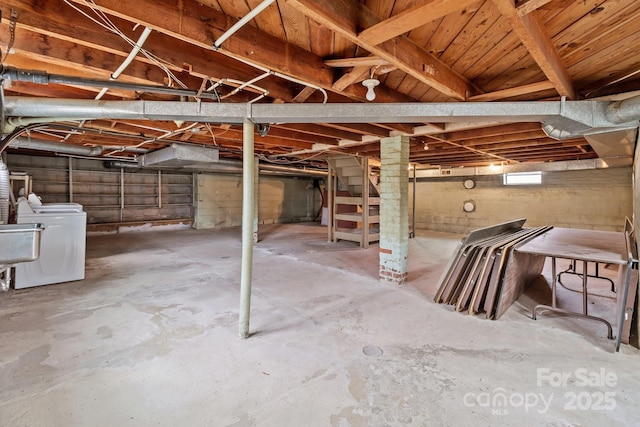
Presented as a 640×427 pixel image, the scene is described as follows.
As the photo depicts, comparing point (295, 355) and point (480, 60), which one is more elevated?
point (480, 60)

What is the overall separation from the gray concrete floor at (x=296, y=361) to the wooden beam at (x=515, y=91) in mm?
1926

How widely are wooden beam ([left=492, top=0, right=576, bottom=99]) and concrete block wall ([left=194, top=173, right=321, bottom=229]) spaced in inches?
337

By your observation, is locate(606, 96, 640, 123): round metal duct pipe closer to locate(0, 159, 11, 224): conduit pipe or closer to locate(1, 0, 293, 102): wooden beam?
locate(1, 0, 293, 102): wooden beam

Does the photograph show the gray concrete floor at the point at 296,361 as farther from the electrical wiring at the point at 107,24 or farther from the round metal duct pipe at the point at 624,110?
the electrical wiring at the point at 107,24

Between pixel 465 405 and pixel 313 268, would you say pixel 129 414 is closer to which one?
pixel 465 405

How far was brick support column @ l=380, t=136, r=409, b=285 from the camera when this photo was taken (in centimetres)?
365

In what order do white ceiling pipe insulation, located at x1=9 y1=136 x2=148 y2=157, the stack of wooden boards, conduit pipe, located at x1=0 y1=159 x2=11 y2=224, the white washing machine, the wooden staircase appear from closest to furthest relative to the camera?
the stack of wooden boards < conduit pipe, located at x1=0 y1=159 x2=11 y2=224 < the white washing machine < white ceiling pipe insulation, located at x1=9 y1=136 x2=148 y2=157 < the wooden staircase

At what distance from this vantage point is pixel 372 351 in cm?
212

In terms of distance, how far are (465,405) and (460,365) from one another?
40 centimetres

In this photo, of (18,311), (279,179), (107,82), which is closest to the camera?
(107,82)

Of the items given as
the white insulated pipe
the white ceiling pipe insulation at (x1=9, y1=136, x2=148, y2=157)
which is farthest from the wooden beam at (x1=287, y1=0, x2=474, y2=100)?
the white ceiling pipe insulation at (x1=9, y1=136, x2=148, y2=157)

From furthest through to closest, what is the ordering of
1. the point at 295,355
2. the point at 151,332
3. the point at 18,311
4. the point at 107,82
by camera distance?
the point at 18,311
the point at 151,332
the point at 295,355
the point at 107,82

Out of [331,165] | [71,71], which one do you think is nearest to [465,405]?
[71,71]

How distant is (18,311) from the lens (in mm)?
2729
